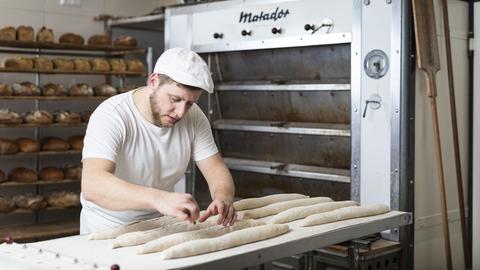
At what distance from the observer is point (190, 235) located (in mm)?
2279

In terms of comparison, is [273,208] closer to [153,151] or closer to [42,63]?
[153,151]

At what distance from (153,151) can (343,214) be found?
0.84m

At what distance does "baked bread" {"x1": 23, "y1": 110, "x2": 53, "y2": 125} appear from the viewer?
15.6 ft

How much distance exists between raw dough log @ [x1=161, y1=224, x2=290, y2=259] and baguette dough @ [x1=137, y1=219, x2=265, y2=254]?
7 centimetres

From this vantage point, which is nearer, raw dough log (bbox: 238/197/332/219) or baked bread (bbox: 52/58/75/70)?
raw dough log (bbox: 238/197/332/219)

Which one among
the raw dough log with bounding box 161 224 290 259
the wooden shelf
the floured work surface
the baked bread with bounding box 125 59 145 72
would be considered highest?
the baked bread with bounding box 125 59 145 72

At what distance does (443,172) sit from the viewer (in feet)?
12.5

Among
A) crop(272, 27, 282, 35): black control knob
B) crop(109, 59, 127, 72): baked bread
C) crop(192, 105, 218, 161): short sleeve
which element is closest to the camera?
crop(192, 105, 218, 161): short sleeve

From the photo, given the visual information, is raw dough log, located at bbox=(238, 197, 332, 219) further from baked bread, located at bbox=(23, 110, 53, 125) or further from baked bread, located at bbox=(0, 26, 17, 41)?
baked bread, located at bbox=(0, 26, 17, 41)

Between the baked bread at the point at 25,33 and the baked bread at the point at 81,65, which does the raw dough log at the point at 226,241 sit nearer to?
the baked bread at the point at 81,65

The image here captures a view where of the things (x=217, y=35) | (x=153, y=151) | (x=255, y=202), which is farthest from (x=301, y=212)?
(x=217, y=35)

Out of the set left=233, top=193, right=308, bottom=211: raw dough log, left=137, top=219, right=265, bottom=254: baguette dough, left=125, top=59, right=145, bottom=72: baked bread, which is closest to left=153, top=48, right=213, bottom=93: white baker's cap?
left=137, top=219, right=265, bottom=254: baguette dough

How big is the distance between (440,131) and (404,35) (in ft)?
2.21

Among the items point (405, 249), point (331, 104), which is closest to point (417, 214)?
point (405, 249)
